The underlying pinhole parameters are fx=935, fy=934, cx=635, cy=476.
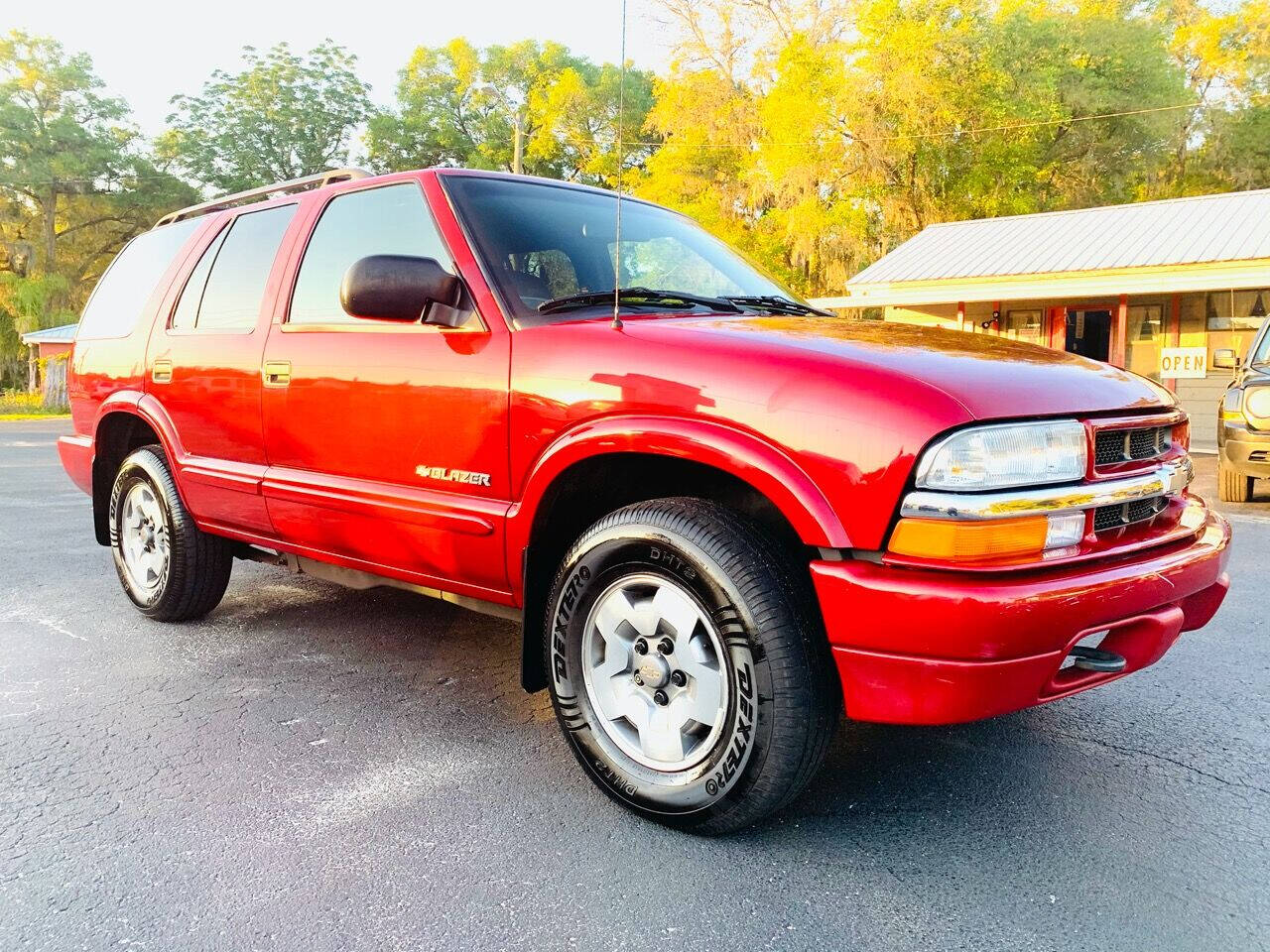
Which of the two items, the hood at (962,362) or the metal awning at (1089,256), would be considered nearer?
the hood at (962,362)

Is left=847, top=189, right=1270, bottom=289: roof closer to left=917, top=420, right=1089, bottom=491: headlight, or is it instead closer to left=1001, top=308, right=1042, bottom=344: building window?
left=1001, top=308, right=1042, bottom=344: building window

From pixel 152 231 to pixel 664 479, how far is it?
3.47 metres

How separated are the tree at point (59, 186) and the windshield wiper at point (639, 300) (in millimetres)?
45926

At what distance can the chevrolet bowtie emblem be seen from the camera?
2.80 metres

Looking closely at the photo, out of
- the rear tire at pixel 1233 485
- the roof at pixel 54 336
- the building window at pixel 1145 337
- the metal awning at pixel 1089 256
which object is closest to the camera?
the rear tire at pixel 1233 485

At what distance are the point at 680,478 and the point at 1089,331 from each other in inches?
672

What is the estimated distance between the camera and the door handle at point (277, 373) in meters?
3.38

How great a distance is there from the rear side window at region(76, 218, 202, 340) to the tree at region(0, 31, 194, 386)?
42.9m

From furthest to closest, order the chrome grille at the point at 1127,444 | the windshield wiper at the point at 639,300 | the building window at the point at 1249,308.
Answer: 1. the building window at the point at 1249,308
2. the windshield wiper at the point at 639,300
3. the chrome grille at the point at 1127,444

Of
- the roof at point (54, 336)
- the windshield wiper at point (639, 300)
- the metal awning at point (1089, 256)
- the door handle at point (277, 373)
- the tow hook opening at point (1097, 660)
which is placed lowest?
the tow hook opening at point (1097, 660)

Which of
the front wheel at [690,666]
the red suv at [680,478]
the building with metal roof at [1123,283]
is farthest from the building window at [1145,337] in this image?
the front wheel at [690,666]

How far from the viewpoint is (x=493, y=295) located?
2826mm

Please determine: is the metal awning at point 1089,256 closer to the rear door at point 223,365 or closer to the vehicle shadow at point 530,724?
the vehicle shadow at point 530,724

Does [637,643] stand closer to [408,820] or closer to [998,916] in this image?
[408,820]
